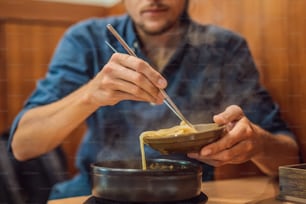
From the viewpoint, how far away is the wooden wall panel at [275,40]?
1000 mm

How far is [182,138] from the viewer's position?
71 centimetres

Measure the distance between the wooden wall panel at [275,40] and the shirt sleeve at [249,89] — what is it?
1.0 inches

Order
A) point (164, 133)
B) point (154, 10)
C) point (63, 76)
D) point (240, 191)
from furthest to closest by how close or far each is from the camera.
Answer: point (63, 76) < point (154, 10) < point (240, 191) < point (164, 133)

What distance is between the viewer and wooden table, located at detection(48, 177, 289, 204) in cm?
81

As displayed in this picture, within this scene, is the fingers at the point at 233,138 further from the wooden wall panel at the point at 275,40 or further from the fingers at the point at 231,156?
the wooden wall panel at the point at 275,40

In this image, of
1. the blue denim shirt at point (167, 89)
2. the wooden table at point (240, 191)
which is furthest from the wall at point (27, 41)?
the wooden table at point (240, 191)

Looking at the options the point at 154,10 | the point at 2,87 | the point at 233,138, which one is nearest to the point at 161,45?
the point at 154,10

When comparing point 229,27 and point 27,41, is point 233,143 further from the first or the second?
point 27,41

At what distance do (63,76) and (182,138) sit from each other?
53 centimetres

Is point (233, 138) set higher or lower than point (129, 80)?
lower

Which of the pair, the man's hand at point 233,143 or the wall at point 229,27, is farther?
the wall at point 229,27

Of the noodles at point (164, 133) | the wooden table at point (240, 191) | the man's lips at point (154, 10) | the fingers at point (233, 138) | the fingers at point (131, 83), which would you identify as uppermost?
the man's lips at point (154, 10)

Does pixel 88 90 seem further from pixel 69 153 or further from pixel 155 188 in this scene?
pixel 69 153

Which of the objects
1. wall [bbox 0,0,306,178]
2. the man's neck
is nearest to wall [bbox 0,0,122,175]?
wall [bbox 0,0,306,178]
